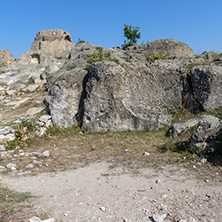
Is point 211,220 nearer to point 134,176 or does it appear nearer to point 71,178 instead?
point 134,176

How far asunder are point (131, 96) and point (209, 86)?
133 inches

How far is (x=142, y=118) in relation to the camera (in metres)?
9.72

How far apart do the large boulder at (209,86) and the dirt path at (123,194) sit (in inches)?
188

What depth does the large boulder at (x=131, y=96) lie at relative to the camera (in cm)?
976

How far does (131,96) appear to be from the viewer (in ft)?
32.9

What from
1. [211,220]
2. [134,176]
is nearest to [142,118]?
[134,176]

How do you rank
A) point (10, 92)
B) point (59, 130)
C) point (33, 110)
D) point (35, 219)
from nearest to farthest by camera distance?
point (35, 219)
point (59, 130)
point (33, 110)
point (10, 92)

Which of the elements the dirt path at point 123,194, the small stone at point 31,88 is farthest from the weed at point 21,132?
the small stone at point 31,88

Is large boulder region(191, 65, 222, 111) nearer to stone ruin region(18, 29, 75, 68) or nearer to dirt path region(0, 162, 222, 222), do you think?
dirt path region(0, 162, 222, 222)

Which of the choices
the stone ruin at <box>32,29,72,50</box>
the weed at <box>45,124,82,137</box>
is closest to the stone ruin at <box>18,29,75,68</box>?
the stone ruin at <box>32,29,72,50</box>

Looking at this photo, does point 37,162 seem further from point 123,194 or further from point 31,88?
point 31,88

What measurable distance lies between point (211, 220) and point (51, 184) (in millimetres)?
3527

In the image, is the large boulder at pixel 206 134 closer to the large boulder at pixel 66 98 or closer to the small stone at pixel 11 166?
the small stone at pixel 11 166

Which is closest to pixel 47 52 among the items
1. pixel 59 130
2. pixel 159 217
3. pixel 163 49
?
pixel 163 49
